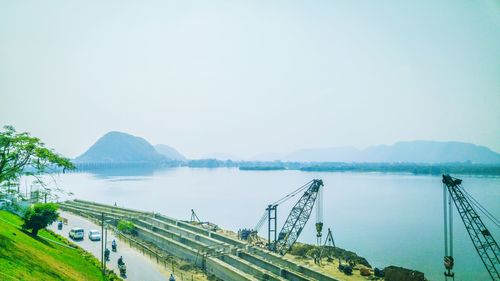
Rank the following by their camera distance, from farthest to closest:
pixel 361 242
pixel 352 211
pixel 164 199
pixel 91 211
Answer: pixel 164 199
pixel 352 211
pixel 91 211
pixel 361 242

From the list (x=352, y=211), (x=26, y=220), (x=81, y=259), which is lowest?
(x=352, y=211)

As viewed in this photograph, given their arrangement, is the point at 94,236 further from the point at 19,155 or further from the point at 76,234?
the point at 19,155

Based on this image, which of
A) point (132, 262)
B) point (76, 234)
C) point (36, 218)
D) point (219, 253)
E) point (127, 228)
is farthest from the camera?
point (127, 228)

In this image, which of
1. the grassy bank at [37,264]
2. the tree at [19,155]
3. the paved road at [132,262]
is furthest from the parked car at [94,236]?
the tree at [19,155]

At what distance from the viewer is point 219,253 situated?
101 feet

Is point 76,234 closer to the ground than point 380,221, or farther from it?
farther from it

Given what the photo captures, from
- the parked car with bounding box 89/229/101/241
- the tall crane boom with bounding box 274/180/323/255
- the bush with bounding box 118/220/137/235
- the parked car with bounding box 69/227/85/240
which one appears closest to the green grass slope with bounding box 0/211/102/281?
the parked car with bounding box 89/229/101/241

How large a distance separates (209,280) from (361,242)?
97.7 ft

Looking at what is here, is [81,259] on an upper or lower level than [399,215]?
upper

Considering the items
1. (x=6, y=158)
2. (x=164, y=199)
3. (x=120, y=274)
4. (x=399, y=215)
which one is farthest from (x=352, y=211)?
(x=6, y=158)

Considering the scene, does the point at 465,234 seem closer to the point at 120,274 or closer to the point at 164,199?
the point at 120,274

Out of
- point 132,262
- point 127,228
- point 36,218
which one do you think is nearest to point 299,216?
point 132,262

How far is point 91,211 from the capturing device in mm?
53562

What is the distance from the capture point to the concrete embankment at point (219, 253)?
25828 mm
